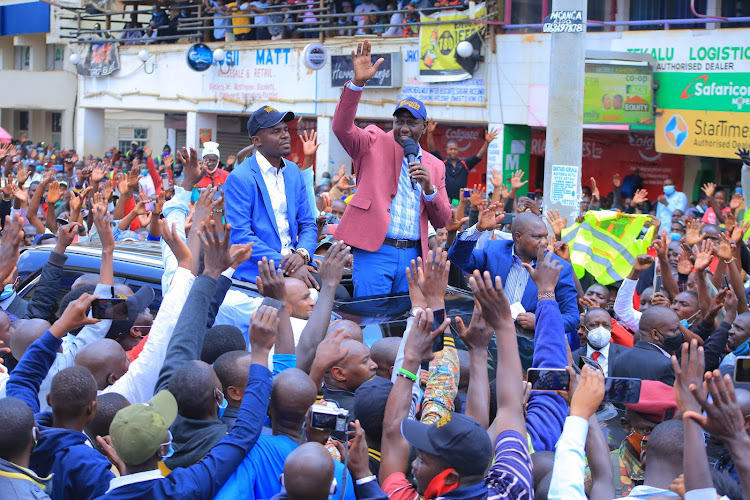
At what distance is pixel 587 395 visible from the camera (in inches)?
126

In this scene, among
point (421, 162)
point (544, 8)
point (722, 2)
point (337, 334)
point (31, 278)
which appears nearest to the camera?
point (337, 334)

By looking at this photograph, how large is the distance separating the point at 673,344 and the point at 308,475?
3.45 metres

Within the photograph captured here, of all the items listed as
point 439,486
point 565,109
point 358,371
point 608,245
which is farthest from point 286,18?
point 439,486

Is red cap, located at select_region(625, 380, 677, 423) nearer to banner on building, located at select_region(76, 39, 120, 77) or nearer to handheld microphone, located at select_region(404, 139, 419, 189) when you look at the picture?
handheld microphone, located at select_region(404, 139, 419, 189)

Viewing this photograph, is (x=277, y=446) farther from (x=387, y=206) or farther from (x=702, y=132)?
(x=702, y=132)

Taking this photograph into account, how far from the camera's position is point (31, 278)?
6949 millimetres

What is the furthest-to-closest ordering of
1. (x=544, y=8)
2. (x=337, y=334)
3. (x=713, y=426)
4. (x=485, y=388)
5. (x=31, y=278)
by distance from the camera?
1. (x=544, y=8)
2. (x=31, y=278)
3. (x=337, y=334)
4. (x=485, y=388)
5. (x=713, y=426)

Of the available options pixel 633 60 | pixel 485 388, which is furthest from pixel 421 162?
pixel 633 60

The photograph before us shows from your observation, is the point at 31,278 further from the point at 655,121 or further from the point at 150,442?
the point at 655,121

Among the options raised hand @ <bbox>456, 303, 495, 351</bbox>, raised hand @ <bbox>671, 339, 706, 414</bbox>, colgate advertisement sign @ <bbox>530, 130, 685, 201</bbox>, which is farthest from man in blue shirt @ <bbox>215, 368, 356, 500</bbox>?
colgate advertisement sign @ <bbox>530, 130, 685, 201</bbox>

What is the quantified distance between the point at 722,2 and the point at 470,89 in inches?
180

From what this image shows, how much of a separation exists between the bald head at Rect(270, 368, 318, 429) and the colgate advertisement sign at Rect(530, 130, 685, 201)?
1360cm

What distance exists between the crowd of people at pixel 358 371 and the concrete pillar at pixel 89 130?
21.6 meters

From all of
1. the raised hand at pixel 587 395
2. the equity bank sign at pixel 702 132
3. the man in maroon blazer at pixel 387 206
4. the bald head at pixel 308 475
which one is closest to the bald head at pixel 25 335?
the man in maroon blazer at pixel 387 206
